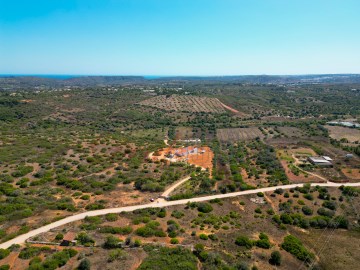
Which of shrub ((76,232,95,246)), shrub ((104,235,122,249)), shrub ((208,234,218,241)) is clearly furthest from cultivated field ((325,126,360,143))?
shrub ((76,232,95,246))

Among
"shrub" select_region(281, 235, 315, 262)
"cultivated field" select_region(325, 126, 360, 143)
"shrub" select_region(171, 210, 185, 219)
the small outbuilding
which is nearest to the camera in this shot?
the small outbuilding

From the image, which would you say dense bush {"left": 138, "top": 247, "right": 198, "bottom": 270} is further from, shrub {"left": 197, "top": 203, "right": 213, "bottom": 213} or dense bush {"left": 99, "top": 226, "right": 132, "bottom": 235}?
shrub {"left": 197, "top": 203, "right": 213, "bottom": 213}

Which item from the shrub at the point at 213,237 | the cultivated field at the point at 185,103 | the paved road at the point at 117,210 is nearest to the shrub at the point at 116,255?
the paved road at the point at 117,210

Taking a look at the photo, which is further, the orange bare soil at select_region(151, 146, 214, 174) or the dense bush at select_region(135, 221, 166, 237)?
the orange bare soil at select_region(151, 146, 214, 174)

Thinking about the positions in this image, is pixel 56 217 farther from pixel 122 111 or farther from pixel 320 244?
pixel 122 111

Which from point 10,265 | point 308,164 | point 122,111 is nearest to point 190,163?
point 308,164

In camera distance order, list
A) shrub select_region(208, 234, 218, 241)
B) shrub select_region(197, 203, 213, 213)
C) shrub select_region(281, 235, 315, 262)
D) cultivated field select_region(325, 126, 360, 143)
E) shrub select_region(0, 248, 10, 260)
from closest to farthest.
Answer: shrub select_region(0, 248, 10, 260) < shrub select_region(281, 235, 315, 262) < shrub select_region(208, 234, 218, 241) < shrub select_region(197, 203, 213, 213) < cultivated field select_region(325, 126, 360, 143)
